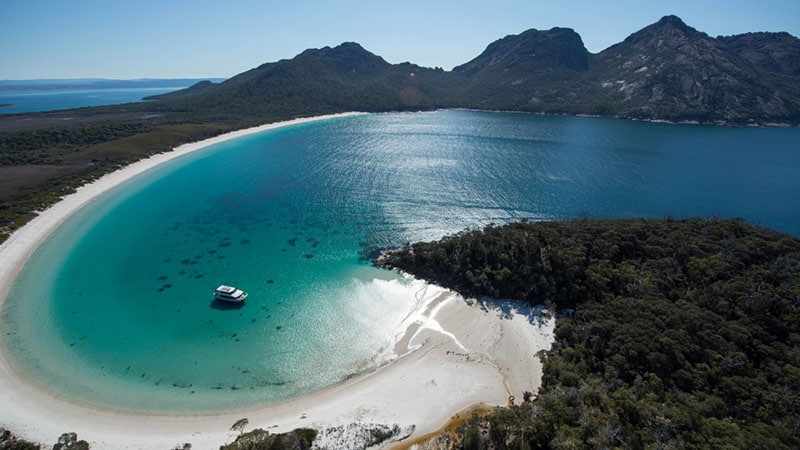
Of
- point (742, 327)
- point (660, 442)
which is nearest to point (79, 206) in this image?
point (660, 442)

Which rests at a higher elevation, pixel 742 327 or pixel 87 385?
pixel 742 327

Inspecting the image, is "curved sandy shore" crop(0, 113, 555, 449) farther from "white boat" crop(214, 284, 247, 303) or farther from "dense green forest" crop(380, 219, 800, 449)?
"white boat" crop(214, 284, 247, 303)

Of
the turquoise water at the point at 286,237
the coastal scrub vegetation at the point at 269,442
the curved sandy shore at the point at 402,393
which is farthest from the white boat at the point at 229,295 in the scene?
the coastal scrub vegetation at the point at 269,442

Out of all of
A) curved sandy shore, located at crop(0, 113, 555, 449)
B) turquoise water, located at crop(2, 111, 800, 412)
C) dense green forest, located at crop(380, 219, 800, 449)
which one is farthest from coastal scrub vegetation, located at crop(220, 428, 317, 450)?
dense green forest, located at crop(380, 219, 800, 449)

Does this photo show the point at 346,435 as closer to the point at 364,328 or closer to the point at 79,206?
the point at 364,328

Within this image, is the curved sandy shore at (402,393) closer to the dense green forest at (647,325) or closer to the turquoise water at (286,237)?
the turquoise water at (286,237)

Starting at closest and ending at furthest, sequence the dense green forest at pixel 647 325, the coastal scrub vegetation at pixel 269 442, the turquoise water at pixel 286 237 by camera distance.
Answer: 1. the coastal scrub vegetation at pixel 269 442
2. the dense green forest at pixel 647 325
3. the turquoise water at pixel 286 237

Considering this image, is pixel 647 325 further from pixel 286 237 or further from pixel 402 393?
pixel 286 237
